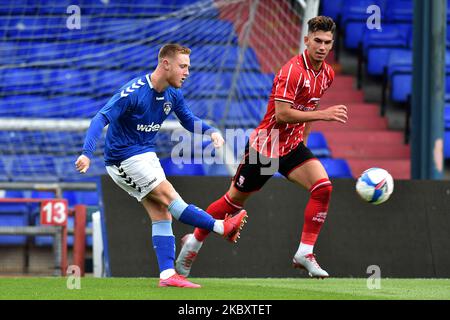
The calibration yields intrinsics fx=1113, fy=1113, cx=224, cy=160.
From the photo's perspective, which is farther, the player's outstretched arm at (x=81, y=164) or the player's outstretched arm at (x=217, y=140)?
the player's outstretched arm at (x=217, y=140)

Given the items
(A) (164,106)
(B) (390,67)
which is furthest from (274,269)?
(B) (390,67)

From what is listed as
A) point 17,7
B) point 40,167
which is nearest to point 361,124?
point 40,167

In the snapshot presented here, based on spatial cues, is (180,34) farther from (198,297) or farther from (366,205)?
(198,297)

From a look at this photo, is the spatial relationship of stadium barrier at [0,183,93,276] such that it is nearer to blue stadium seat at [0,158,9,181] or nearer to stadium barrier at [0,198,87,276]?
stadium barrier at [0,198,87,276]

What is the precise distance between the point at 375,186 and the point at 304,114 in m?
0.98

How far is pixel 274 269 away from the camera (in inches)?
443

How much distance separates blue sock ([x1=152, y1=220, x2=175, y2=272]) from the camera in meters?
8.30

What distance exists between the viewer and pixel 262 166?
935 cm

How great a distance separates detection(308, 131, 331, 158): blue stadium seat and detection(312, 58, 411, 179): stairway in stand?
1.17ft

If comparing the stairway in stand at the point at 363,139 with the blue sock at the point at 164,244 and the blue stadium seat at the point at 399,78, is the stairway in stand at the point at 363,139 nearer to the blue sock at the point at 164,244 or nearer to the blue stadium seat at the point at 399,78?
the blue stadium seat at the point at 399,78

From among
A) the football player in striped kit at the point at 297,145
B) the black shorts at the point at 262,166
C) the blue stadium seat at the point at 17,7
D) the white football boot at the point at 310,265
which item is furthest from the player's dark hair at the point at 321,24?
the blue stadium seat at the point at 17,7

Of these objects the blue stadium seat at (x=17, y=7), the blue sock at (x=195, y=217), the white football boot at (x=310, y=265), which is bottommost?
the white football boot at (x=310, y=265)

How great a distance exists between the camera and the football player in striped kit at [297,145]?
8891 millimetres

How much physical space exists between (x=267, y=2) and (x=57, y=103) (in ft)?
10.3
